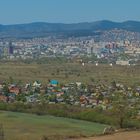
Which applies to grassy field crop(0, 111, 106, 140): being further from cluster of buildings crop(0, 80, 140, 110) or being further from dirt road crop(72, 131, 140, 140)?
dirt road crop(72, 131, 140, 140)

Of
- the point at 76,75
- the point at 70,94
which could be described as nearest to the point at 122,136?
the point at 70,94

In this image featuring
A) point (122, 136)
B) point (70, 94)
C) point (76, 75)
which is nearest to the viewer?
point (122, 136)

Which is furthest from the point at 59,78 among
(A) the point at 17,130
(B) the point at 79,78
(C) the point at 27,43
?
(C) the point at 27,43

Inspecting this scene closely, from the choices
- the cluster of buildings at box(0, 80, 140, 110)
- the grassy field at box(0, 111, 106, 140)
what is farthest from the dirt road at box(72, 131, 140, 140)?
the cluster of buildings at box(0, 80, 140, 110)

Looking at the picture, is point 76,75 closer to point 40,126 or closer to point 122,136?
point 40,126

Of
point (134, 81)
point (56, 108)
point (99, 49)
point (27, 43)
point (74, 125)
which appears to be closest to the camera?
point (74, 125)

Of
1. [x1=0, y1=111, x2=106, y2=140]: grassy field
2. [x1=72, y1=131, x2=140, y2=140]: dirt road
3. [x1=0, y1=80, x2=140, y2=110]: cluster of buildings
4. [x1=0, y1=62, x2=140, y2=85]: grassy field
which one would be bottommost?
[x1=0, y1=62, x2=140, y2=85]: grassy field

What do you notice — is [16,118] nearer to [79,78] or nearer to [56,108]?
[56,108]

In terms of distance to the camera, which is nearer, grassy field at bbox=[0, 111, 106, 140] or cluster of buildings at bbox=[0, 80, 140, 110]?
grassy field at bbox=[0, 111, 106, 140]
